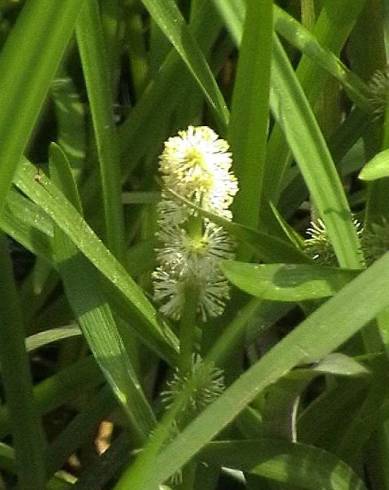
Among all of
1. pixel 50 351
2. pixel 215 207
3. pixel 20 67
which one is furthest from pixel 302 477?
pixel 50 351

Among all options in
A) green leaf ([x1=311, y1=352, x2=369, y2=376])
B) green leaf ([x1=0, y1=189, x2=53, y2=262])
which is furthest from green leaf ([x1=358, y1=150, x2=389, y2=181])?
green leaf ([x1=0, y1=189, x2=53, y2=262])

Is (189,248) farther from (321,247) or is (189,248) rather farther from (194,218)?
(321,247)

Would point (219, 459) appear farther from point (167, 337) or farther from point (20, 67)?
point (20, 67)

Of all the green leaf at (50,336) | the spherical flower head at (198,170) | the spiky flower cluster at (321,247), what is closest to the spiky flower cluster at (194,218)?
the spherical flower head at (198,170)

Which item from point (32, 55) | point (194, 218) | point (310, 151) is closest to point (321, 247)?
point (310, 151)

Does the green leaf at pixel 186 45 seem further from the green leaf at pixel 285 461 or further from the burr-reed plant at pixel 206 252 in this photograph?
the green leaf at pixel 285 461

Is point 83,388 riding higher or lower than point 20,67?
lower
